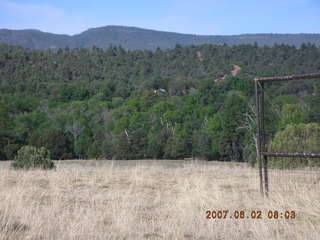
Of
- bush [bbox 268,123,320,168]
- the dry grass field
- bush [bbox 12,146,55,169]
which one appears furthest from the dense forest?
bush [bbox 12,146,55,169]

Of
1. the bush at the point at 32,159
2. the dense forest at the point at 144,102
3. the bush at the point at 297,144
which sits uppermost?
the bush at the point at 297,144

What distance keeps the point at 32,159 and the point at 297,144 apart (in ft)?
23.7

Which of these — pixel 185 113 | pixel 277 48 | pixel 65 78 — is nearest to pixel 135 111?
pixel 185 113

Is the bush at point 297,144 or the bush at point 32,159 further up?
the bush at point 297,144

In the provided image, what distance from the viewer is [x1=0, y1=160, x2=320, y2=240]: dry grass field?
5.31 m

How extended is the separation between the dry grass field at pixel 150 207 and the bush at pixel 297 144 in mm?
522

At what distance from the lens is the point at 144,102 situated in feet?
187

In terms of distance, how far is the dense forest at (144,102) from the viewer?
137ft
